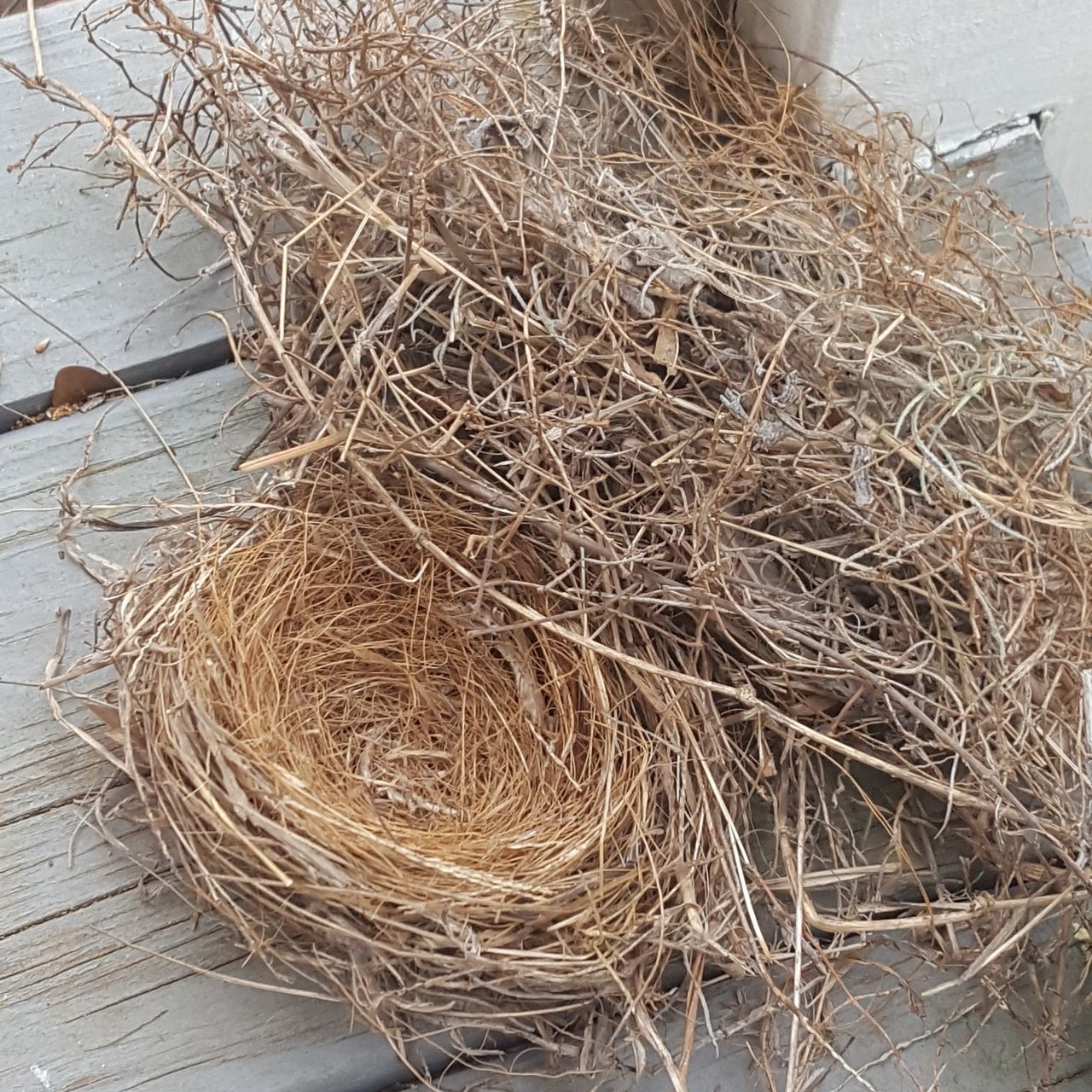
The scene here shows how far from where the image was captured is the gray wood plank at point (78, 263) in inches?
31.5

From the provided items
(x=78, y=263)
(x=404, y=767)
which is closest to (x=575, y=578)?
(x=404, y=767)

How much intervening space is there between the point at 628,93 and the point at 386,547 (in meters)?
0.44

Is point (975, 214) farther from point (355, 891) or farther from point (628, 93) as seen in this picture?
point (355, 891)

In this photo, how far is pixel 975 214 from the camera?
3.02ft

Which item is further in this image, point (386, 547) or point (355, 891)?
point (386, 547)

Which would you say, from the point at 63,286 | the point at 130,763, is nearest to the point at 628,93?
the point at 63,286

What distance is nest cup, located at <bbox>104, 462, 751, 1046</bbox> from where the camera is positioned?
0.62 m

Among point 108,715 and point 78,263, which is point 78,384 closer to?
point 78,263

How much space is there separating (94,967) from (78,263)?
21.0 inches

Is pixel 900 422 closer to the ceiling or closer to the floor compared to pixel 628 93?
closer to the floor

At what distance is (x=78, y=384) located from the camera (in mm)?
793

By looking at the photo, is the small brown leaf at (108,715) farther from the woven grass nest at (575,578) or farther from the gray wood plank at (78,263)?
the gray wood plank at (78,263)

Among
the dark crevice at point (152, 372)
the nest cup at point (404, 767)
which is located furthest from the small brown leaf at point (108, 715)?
the dark crevice at point (152, 372)

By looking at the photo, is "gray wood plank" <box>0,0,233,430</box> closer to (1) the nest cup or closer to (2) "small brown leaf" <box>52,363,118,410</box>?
(2) "small brown leaf" <box>52,363,118,410</box>
